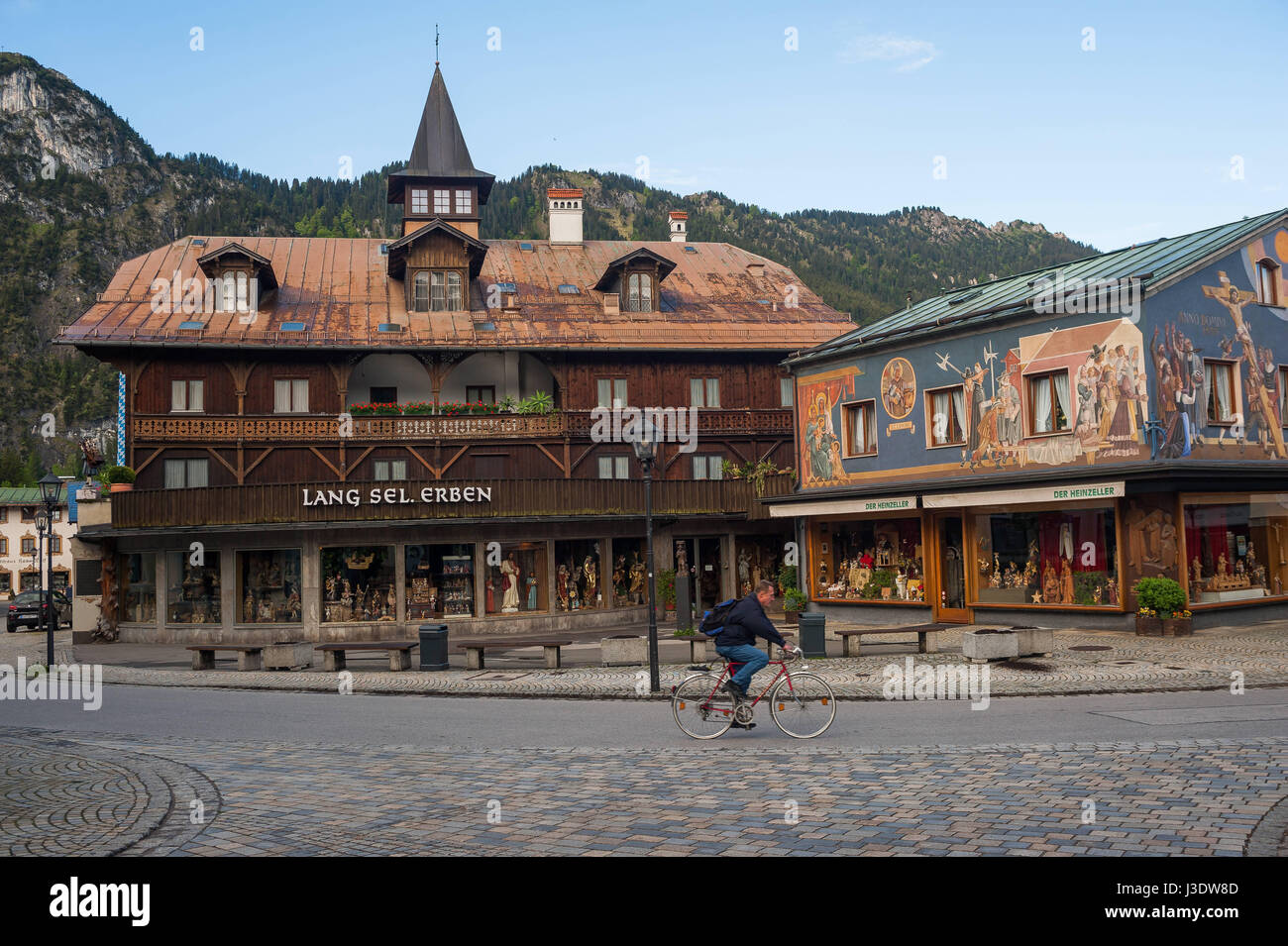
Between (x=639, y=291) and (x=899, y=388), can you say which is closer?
(x=899, y=388)

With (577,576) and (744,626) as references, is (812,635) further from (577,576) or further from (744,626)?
(577,576)

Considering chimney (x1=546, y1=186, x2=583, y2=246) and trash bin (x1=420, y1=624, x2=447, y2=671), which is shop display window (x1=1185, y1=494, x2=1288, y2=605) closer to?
trash bin (x1=420, y1=624, x2=447, y2=671)

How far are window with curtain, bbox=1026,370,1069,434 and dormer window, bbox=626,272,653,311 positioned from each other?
18776 mm

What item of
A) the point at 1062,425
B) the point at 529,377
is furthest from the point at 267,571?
the point at 1062,425

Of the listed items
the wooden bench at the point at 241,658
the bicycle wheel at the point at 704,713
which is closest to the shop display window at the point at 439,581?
the wooden bench at the point at 241,658

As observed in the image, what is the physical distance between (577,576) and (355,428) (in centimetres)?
940

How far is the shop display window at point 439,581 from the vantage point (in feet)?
109

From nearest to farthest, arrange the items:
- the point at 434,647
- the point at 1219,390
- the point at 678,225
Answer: the point at 434,647 < the point at 1219,390 < the point at 678,225

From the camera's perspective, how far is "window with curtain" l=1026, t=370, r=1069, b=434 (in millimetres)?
25484

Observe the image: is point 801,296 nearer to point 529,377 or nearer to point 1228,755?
point 529,377

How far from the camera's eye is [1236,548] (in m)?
25.1

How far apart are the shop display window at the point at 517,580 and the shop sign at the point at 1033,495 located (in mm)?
12417
